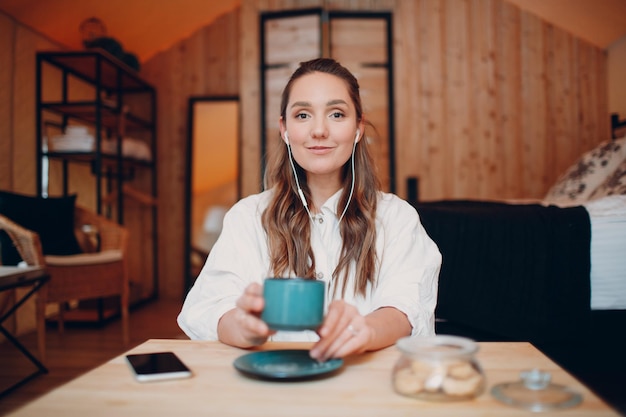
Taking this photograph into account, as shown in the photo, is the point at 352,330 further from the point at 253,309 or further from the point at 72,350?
the point at 72,350

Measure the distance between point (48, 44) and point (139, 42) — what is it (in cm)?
105

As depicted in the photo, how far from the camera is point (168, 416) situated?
0.60m

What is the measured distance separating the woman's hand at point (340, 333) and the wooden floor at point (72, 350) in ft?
5.88

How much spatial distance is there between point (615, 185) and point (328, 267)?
6.93 ft

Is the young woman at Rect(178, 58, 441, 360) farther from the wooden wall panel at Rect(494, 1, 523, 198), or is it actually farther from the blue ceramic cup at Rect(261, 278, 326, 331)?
the wooden wall panel at Rect(494, 1, 523, 198)

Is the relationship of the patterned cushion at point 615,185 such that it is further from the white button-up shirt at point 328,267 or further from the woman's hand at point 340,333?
the woman's hand at point 340,333

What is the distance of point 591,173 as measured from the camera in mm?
3186

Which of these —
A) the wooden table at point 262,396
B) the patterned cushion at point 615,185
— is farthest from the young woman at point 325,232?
the patterned cushion at point 615,185

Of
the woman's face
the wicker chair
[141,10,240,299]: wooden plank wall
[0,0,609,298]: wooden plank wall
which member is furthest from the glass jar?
[141,10,240,299]: wooden plank wall

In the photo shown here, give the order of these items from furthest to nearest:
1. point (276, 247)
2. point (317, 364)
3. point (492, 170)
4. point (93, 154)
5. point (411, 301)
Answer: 1. point (492, 170)
2. point (93, 154)
3. point (276, 247)
4. point (411, 301)
5. point (317, 364)

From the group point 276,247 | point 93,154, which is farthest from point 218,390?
point 93,154

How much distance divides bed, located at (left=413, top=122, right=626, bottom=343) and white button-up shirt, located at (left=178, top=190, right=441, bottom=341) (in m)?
1.04

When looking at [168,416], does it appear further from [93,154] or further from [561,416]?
[93,154]

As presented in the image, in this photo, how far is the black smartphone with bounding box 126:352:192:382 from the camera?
0.71m
